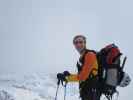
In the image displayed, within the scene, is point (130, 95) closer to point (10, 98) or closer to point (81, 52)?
point (10, 98)

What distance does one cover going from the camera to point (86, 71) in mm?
7156

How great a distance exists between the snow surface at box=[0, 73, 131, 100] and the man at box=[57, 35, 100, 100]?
20097 mm

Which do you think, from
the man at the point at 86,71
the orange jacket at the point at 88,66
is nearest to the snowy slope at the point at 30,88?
the man at the point at 86,71

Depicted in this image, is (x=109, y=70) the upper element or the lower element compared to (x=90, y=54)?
lower

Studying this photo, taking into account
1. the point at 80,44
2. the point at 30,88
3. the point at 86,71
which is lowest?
the point at 30,88

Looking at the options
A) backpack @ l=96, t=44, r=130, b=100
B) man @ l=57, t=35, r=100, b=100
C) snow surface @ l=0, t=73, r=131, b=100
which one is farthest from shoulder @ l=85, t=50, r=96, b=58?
snow surface @ l=0, t=73, r=131, b=100

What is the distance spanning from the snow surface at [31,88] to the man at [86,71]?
20097mm

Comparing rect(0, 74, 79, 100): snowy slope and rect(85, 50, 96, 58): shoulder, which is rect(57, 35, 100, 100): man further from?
rect(0, 74, 79, 100): snowy slope

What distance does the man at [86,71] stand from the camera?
7.15 m

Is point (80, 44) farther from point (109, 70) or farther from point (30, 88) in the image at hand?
point (30, 88)

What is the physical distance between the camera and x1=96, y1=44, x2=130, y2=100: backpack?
712 cm

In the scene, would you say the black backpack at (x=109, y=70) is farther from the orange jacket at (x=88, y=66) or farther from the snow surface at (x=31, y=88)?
the snow surface at (x=31, y=88)

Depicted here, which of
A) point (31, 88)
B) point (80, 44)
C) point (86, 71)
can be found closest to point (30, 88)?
point (31, 88)

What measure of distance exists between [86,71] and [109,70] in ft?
0.98
